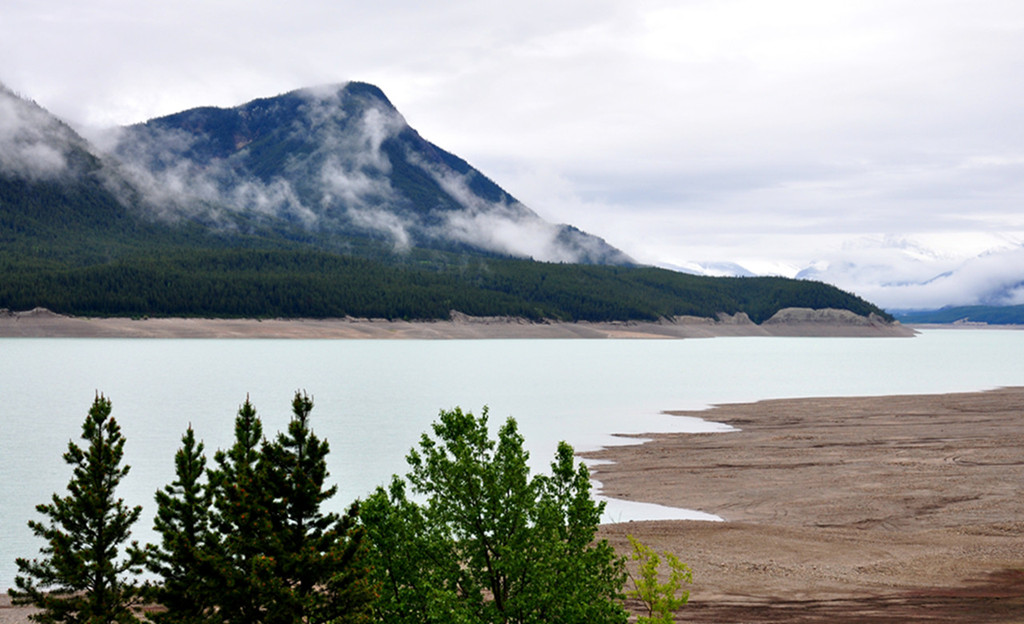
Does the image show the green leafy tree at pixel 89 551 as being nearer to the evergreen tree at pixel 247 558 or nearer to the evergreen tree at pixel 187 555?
A: the evergreen tree at pixel 187 555

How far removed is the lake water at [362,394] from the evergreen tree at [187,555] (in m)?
10.4

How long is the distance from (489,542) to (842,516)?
1954 cm

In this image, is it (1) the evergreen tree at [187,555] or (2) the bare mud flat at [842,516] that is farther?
(2) the bare mud flat at [842,516]

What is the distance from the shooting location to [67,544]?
15648mm

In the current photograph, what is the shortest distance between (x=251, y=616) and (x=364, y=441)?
3598 centimetres

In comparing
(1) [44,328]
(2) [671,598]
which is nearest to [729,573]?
(2) [671,598]

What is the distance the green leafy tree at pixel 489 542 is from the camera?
13305 millimetres

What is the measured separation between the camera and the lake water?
38.7m

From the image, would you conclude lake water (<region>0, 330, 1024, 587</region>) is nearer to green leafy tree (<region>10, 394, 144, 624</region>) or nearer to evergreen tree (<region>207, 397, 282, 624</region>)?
green leafy tree (<region>10, 394, 144, 624</region>)

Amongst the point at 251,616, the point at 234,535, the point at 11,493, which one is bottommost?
the point at 11,493

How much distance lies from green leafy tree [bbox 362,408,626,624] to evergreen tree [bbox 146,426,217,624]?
2388 millimetres

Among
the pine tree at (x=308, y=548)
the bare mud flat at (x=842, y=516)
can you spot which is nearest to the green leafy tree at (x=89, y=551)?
the pine tree at (x=308, y=548)

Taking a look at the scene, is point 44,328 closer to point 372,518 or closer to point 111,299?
point 111,299

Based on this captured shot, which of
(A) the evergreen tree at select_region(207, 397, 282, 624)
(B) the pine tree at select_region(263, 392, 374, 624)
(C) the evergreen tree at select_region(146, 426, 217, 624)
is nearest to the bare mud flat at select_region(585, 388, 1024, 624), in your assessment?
(B) the pine tree at select_region(263, 392, 374, 624)
